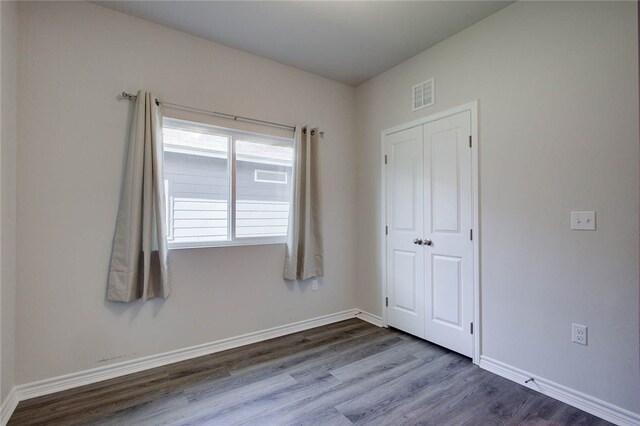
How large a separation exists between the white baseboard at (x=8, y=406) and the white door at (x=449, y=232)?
308cm

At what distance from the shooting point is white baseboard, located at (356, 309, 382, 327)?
132 inches

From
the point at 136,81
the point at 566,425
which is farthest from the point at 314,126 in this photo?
the point at 566,425

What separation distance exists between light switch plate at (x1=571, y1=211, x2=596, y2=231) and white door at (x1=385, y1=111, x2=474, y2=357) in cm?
68

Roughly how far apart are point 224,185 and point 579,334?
9.50 feet

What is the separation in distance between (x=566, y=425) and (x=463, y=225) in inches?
55.2

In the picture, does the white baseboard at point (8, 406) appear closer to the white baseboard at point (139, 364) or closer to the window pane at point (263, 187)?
the white baseboard at point (139, 364)

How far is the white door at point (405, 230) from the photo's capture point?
2.93 m

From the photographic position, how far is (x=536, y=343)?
2.11 m

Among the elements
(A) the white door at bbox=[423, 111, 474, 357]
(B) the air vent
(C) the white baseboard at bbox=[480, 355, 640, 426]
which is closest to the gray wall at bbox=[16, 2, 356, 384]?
(B) the air vent

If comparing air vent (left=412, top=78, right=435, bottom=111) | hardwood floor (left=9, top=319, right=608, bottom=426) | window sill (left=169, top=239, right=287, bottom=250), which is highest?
air vent (left=412, top=78, right=435, bottom=111)

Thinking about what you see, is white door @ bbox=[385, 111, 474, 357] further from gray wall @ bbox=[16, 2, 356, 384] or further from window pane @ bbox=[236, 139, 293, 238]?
gray wall @ bbox=[16, 2, 356, 384]

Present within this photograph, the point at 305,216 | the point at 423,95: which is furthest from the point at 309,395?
the point at 423,95

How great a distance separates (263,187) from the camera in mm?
3051

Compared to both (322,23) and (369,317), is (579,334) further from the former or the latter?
(322,23)
